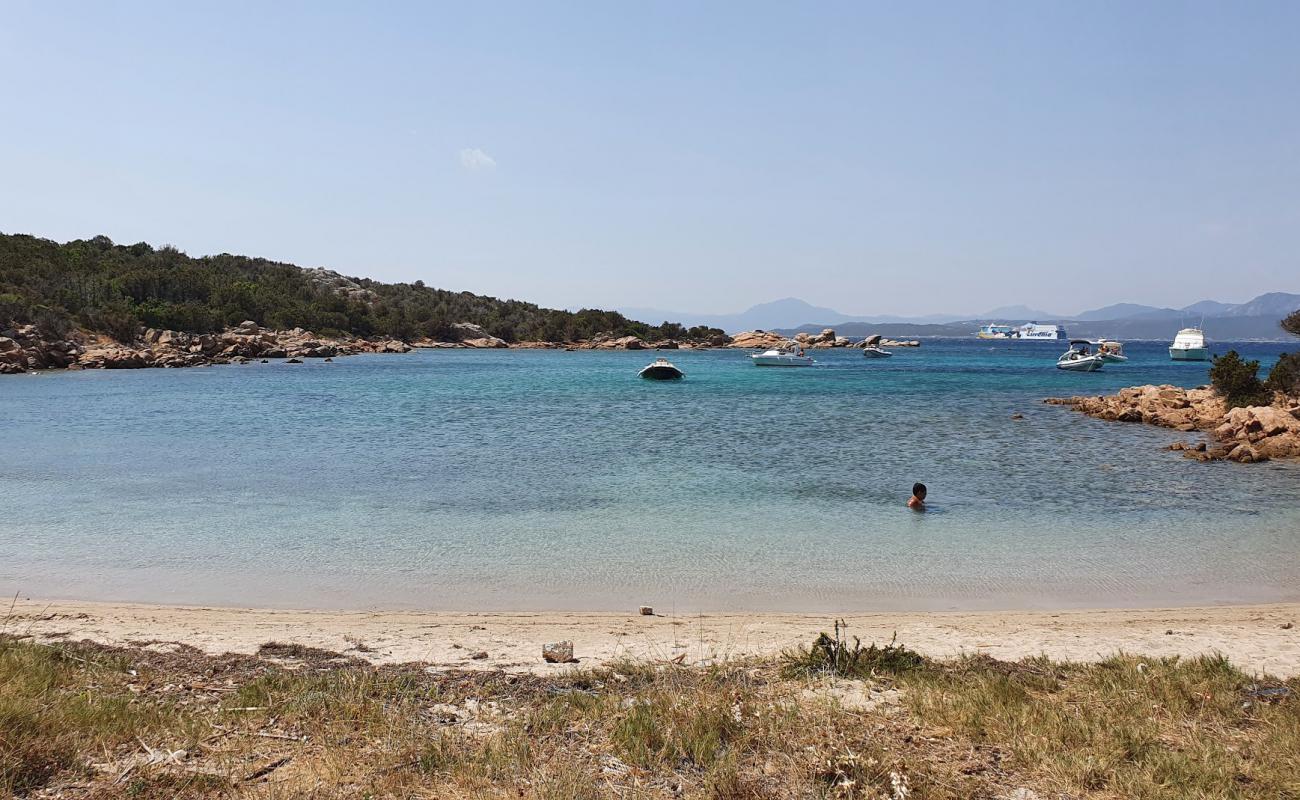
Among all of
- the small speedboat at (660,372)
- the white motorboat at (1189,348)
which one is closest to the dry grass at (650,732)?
the small speedboat at (660,372)

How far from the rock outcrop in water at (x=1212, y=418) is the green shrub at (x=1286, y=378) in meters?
1.82

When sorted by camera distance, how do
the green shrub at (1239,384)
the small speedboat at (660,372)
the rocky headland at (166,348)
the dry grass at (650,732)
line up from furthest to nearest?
the small speedboat at (660,372), the rocky headland at (166,348), the green shrub at (1239,384), the dry grass at (650,732)

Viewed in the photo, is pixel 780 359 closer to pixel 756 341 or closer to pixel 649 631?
pixel 756 341

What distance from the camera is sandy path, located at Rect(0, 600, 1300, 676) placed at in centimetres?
788

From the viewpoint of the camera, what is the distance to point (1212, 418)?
3103 cm

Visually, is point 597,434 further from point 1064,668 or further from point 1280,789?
point 1280,789

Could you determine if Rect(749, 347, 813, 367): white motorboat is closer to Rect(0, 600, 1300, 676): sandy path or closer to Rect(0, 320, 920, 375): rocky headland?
Rect(0, 320, 920, 375): rocky headland

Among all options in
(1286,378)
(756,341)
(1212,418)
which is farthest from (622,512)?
(756,341)

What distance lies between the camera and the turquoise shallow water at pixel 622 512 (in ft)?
36.3

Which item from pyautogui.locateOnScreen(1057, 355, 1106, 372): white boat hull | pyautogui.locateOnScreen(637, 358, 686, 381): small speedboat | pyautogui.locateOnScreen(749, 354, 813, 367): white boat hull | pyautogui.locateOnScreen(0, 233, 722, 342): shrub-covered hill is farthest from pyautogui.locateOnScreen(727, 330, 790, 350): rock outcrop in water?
pyautogui.locateOnScreen(637, 358, 686, 381): small speedboat

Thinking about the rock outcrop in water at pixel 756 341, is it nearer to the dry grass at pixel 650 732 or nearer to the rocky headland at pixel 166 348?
the rocky headland at pixel 166 348

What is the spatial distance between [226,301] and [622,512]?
9512cm

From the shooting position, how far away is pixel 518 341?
126312 millimetres

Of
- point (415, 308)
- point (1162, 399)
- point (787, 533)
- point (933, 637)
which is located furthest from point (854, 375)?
point (415, 308)
